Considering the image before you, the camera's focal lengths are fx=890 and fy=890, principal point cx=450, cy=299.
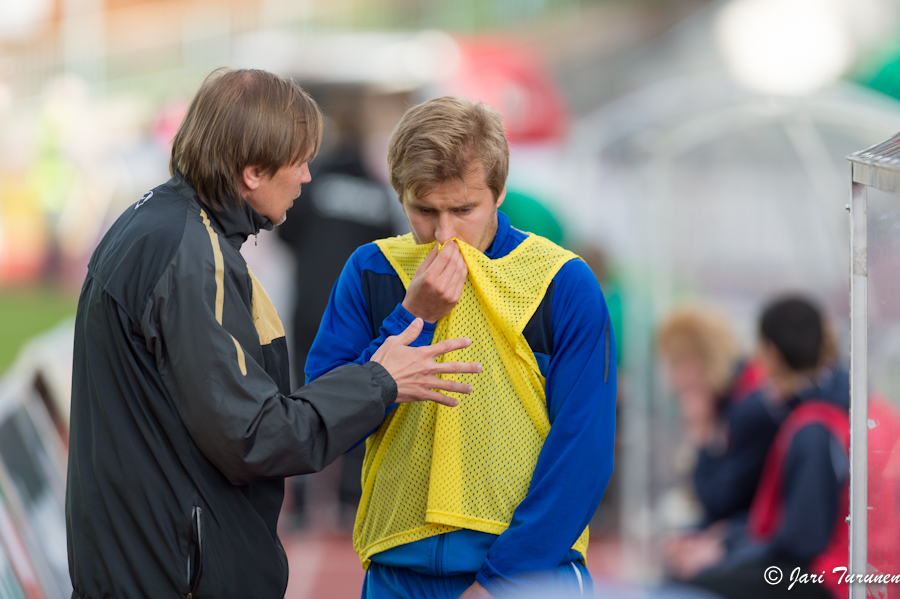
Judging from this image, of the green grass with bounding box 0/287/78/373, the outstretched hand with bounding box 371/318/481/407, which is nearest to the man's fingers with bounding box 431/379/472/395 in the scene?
the outstretched hand with bounding box 371/318/481/407

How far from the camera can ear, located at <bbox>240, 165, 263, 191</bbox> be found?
1.82m

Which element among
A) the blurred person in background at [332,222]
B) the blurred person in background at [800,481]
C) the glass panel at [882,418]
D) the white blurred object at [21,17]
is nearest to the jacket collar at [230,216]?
the glass panel at [882,418]

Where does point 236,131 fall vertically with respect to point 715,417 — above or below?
above

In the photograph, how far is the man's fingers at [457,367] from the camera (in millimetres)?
1823

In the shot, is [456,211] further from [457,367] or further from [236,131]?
[236,131]

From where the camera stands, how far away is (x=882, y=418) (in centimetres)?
192

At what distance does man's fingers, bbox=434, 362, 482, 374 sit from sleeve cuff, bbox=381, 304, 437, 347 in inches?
4.7

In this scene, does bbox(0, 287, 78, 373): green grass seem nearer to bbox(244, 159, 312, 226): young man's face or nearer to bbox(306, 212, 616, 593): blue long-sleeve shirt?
bbox(244, 159, 312, 226): young man's face

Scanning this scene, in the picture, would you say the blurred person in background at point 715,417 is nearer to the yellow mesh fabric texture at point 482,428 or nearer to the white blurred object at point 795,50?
the white blurred object at point 795,50

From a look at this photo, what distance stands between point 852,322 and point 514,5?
723 inches

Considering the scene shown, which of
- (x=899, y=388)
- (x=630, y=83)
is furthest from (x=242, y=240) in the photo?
(x=630, y=83)

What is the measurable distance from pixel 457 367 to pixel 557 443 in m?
0.27

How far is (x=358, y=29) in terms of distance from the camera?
18859mm

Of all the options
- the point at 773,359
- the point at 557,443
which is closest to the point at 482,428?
the point at 557,443
